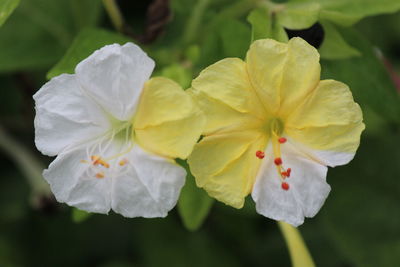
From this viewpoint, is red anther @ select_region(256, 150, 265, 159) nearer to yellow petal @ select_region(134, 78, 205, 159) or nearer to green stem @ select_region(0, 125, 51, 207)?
yellow petal @ select_region(134, 78, 205, 159)

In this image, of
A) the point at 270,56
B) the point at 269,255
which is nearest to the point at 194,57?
the point at 270,56

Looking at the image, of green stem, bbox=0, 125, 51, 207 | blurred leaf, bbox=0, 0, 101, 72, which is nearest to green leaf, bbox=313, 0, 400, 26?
blurred leaf, bbox=0, 0, 101, 72

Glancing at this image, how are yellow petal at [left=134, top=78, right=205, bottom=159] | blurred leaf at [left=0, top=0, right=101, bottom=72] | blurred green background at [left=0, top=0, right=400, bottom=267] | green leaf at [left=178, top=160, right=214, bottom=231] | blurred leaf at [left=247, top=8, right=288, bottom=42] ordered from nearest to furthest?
yellow petal at [left=134, top=78, right=205, bottom=159] → blurred leaf at [left=247, top=8, right=288, bottom=42] → green leaf at [left=178, top=160, right=214, bottom=231] → blurred leaf at [left=0, top=0, right=101, bottom=72] → blurred green background at [left=0, top=0, right=400, bottom=267]

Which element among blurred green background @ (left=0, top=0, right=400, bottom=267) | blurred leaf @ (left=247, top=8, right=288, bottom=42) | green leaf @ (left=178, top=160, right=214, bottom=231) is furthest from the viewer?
blurred green background @ (left=0, top=0, right=400, bottom=267)

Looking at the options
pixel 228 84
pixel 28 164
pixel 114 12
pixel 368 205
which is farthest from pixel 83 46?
pixel 368 205

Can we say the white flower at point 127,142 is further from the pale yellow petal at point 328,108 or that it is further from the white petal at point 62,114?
the pale yellow petal at point 328,108

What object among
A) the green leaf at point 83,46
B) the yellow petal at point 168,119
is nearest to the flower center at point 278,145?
the yellow petal at point 168,119

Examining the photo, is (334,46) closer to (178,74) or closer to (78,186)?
Answer: (178,74)
